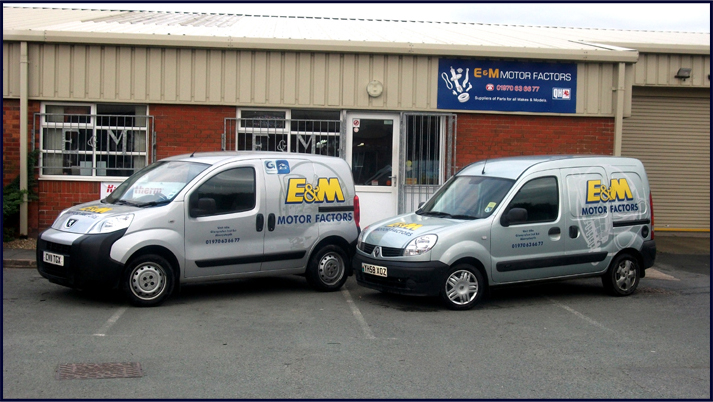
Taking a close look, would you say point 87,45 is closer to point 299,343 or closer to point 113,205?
point 113,205

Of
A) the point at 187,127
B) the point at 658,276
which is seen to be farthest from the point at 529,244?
the point at 187,127

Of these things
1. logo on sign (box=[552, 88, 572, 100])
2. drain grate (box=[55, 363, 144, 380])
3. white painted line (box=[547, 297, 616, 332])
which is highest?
logo on sign (box=[552, 88, 572, 100])

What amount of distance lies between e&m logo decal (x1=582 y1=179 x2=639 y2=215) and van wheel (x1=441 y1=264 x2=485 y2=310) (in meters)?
1.84

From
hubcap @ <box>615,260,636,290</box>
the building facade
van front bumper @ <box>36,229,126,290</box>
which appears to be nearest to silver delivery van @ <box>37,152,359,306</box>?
van front bumper @ <box>36,229,126,290</box>

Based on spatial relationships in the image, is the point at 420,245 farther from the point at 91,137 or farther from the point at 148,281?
the point at 91,137

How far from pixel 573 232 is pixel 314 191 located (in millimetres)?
3377

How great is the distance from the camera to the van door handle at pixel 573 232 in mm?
9273

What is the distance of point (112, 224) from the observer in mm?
8148

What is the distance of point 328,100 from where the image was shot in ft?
44.4

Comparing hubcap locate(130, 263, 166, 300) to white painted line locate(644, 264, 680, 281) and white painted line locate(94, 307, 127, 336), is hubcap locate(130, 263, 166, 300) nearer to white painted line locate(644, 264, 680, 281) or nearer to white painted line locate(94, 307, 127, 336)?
white painted line locate(94, 307, 127, 336)

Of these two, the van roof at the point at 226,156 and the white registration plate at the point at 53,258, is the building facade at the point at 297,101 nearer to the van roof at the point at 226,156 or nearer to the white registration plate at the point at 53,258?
the van roof at the point at 226,156

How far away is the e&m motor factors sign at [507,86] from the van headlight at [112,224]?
285 inches

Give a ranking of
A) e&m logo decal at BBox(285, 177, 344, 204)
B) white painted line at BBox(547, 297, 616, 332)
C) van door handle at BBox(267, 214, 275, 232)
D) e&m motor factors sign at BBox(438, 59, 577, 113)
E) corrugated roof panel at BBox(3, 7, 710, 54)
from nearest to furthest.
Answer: white painted line at BBox(547, 297, 616, 332) → van door handle at BBox(267, 214, 275, 232) → e&m logo decal at BBox(285, 177, 344, 204) → e&m motor factors sign at BBox(438, 59, 577, 113) → corrugated roof panel at BBox(3, 7, 710, 54)

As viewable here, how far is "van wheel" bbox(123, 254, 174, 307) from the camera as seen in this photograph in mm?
8211
